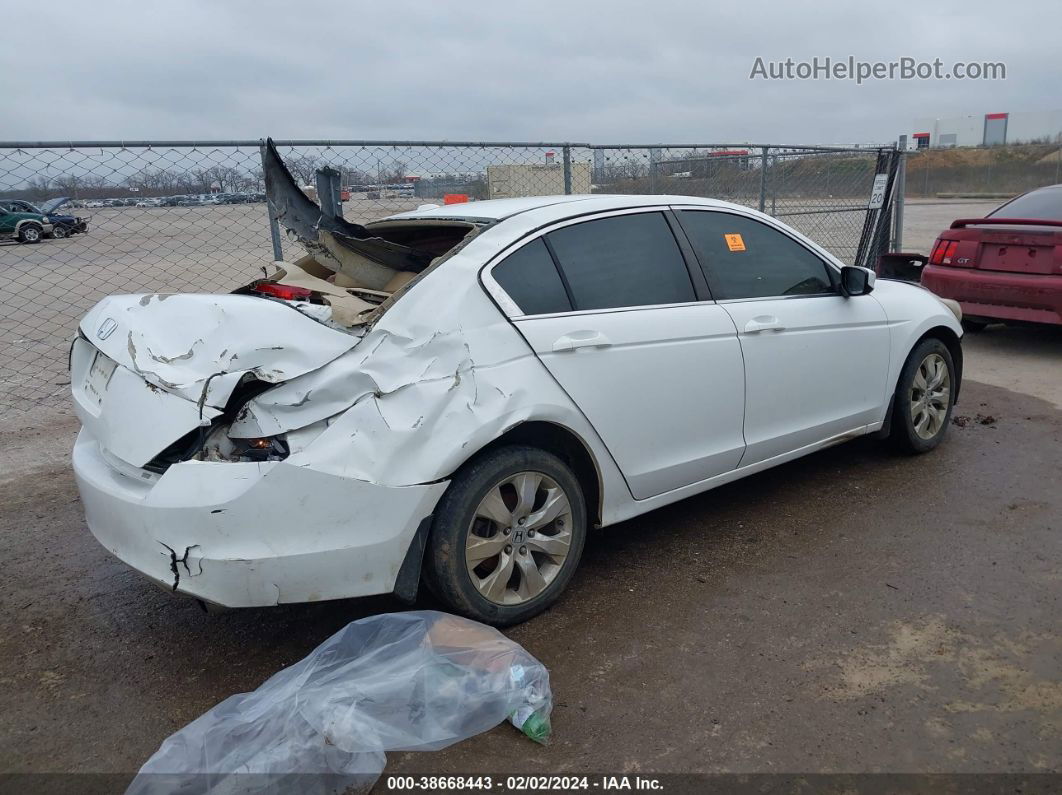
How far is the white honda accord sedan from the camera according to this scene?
9.12ft

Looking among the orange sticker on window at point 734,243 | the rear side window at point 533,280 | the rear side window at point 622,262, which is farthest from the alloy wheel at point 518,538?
the orange sticker on window at point 734,243

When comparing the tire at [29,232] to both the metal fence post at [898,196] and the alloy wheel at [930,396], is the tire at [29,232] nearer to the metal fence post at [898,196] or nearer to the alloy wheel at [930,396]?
the metal fence post at [898,196]

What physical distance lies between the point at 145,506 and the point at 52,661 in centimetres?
97

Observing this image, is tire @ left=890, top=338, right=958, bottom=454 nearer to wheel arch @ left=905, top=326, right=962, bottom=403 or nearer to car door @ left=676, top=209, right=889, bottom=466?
wheel arch @ left=905, top=326, right=962, bottom=403

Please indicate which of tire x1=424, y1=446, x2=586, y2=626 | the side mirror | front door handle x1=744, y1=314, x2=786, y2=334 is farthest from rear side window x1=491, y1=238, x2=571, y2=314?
the side mirror

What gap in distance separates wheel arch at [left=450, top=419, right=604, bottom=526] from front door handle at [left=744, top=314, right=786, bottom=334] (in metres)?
1.05

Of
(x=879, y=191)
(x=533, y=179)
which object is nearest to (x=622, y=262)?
(x=533, y=179)

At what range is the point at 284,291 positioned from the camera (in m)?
3.53

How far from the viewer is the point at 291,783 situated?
7.80 feet

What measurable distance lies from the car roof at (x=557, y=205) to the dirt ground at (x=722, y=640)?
5.29 ft

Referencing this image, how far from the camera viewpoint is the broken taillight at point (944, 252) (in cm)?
789

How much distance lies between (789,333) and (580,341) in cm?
133

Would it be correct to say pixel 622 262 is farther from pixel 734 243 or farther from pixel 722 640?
pixel 722 640

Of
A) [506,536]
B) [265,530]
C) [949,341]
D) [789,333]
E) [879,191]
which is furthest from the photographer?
[879,191]
